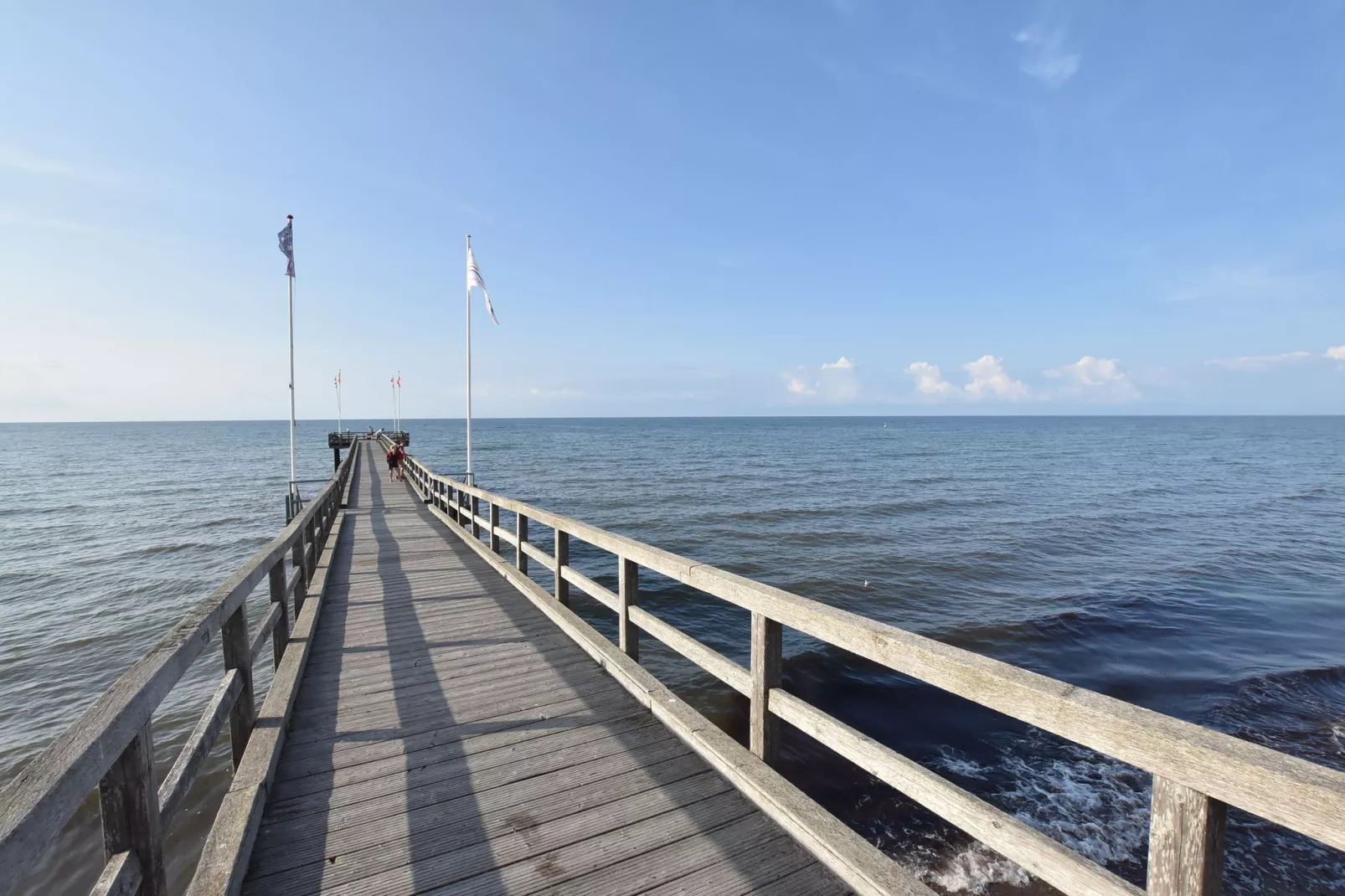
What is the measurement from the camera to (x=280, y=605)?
15.1 feet

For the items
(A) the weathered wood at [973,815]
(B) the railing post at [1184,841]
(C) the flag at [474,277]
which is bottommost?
(A) the weathered wood at [973,815]

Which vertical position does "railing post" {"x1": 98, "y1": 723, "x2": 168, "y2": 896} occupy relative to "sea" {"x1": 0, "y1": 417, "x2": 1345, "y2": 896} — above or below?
above

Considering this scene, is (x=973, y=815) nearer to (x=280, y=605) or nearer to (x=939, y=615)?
(x=280, y=605)

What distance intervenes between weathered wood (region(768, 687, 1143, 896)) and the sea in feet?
9.39

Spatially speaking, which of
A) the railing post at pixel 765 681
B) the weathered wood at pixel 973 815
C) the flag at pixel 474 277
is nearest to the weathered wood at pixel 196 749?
the railing post at pixel 765 681

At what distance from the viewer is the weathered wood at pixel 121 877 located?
1.74 m

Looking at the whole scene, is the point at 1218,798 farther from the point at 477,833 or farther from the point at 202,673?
the point at 202,673

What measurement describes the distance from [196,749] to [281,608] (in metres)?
2.22

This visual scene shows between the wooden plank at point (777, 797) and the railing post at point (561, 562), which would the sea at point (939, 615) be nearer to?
the wooden plank at point (777, 797)

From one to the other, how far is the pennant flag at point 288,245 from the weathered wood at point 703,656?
1784cm

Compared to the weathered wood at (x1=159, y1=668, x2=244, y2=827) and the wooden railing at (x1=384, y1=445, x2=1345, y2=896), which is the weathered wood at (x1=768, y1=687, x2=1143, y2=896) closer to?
the wooden railing at (x1=384, y1=445, x2=1345, y2=896)

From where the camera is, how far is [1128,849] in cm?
481

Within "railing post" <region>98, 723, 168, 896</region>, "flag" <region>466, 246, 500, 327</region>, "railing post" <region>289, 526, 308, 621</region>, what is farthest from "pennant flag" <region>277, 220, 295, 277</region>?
"railing post" <region>98, 723, 168, 896</region>

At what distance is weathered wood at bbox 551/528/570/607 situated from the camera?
566cm
